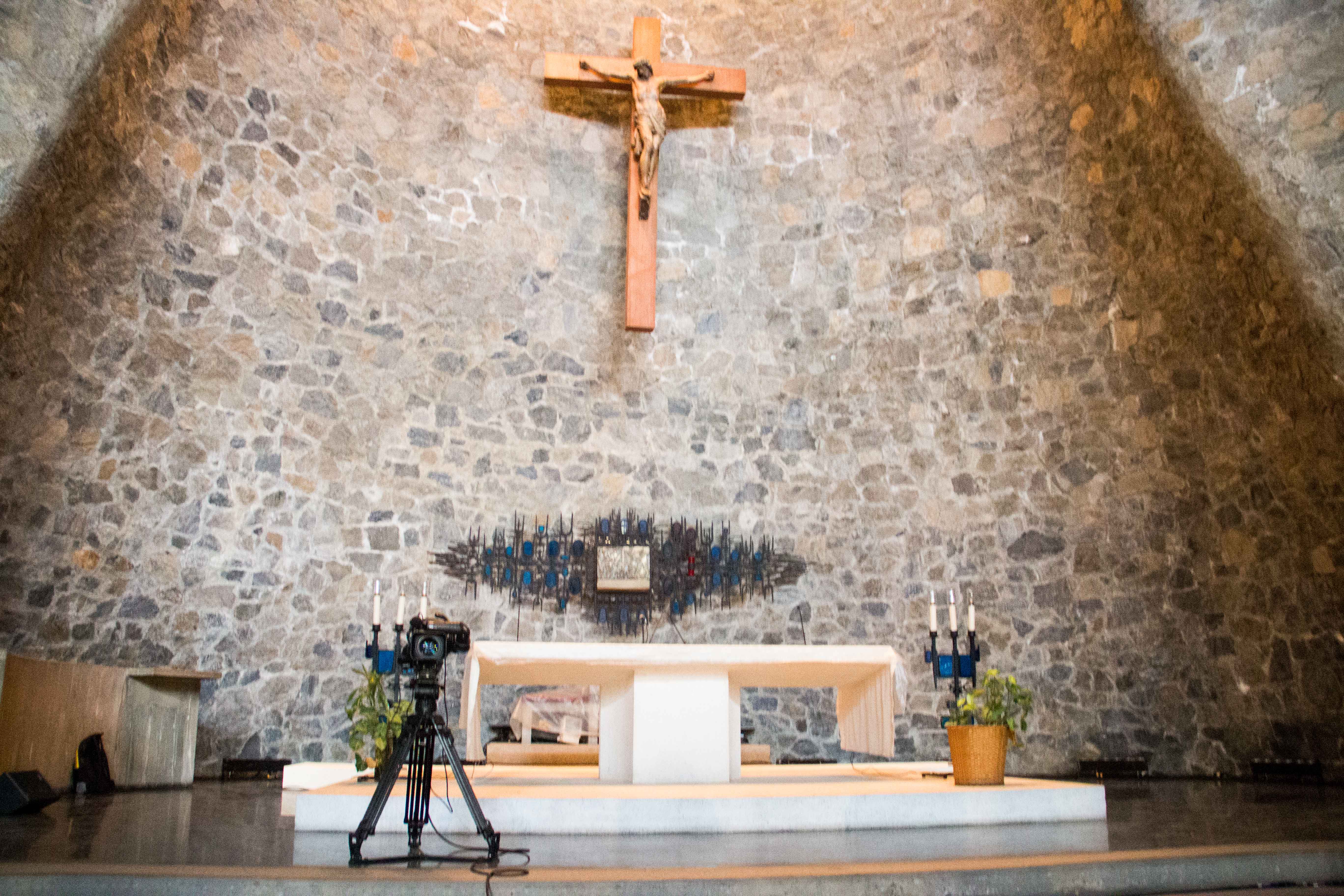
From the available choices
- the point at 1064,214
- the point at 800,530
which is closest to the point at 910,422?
the point at 800,530

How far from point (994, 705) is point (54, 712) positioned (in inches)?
180

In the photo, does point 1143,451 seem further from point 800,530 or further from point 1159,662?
point 800,530

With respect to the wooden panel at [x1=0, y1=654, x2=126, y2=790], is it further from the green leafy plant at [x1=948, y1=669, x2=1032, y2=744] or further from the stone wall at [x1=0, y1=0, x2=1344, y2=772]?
the green leafy plant at [x1=948, y1=669, x2=1032, y2=744]

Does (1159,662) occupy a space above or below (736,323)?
below

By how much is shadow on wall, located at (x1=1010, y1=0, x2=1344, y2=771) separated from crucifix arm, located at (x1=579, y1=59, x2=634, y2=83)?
337cm

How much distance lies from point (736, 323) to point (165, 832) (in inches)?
228

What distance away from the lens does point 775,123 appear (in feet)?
28.8

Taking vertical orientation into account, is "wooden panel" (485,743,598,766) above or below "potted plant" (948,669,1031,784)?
below

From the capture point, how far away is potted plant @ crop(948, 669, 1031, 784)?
173 inches

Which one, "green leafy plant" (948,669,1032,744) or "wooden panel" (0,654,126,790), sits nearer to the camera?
"green leafy plant" (948,669,1032,744)

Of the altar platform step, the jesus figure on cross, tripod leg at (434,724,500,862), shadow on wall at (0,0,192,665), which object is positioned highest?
the jesus figure on cross

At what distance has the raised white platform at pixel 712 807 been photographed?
356 centimetres

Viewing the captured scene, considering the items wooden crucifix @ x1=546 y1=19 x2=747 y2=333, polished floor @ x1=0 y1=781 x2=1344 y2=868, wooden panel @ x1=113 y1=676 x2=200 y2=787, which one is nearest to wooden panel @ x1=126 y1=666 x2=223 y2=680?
wooden panel @ x1=113 y1=676 x2=200 y2=787

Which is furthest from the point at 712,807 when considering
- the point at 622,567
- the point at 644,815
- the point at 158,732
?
the point at 622,567
